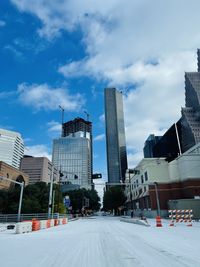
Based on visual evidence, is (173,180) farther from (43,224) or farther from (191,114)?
(191,114)

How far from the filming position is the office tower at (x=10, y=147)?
164975 millimetres

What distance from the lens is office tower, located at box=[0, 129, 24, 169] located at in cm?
16498

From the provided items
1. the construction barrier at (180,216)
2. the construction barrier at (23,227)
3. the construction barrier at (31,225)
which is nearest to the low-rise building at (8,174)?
the construction barrier at (31,225)

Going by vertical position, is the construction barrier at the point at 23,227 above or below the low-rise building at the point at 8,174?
below

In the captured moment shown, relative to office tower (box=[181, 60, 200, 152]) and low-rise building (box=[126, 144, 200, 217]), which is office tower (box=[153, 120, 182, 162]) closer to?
office tower (box=[181, 60, 200, 152])

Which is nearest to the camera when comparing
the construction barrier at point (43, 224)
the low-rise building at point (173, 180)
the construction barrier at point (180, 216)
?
the construction barrier at point (43, 224)

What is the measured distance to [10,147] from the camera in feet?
548

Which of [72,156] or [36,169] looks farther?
[36,169]

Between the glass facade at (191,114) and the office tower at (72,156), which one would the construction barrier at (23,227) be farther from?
the glass facade at (191,114)

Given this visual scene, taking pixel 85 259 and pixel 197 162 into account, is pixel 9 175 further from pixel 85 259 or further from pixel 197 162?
pixel 85 259

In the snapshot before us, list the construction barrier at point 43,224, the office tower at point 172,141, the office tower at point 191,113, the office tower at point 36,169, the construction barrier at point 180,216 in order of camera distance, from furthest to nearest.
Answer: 1. the office tower at point 36,169
2. the office tower at point 172,141
3. the office tower at point 191,113
4. the construction barrier at point 180,216
5. the construction barrier at point 43,224

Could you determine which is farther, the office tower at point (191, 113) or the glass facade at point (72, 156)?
the office tower at point (191, 113)

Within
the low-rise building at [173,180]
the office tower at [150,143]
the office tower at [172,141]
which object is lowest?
the low-rise building at [173,180]

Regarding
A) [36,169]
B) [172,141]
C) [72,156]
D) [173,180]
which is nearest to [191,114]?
[172,141]
